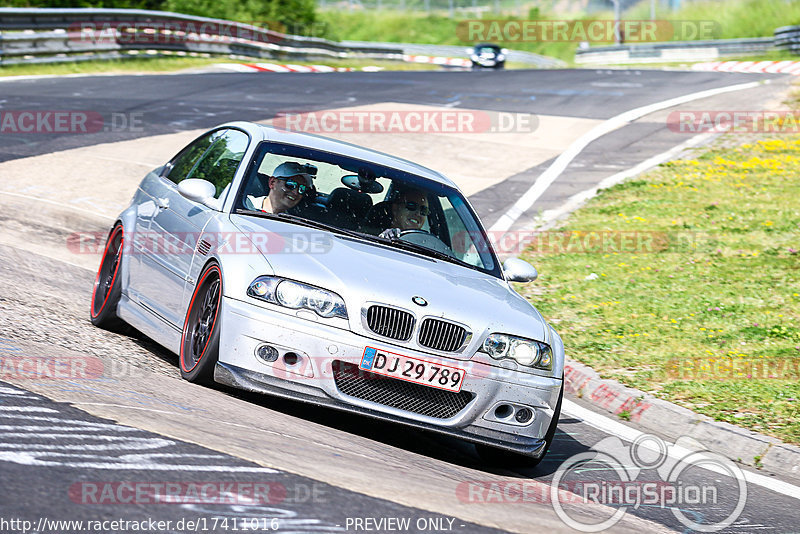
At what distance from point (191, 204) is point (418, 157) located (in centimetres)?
1065

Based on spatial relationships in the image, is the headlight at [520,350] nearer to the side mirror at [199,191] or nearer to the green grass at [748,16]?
the side mirror at [199,191]

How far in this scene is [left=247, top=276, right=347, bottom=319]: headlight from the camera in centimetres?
570

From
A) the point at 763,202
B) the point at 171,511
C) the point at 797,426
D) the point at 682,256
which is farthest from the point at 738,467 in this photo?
the point at 763,202

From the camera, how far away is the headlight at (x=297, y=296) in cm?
570

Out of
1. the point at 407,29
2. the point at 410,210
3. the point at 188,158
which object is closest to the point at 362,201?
the point at 410,210

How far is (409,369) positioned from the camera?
18.6 feet

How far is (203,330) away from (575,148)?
14.4 m

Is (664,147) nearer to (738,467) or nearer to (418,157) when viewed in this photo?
(418,157)

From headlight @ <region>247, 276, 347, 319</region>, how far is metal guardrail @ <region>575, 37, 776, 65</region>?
41.9 meters
